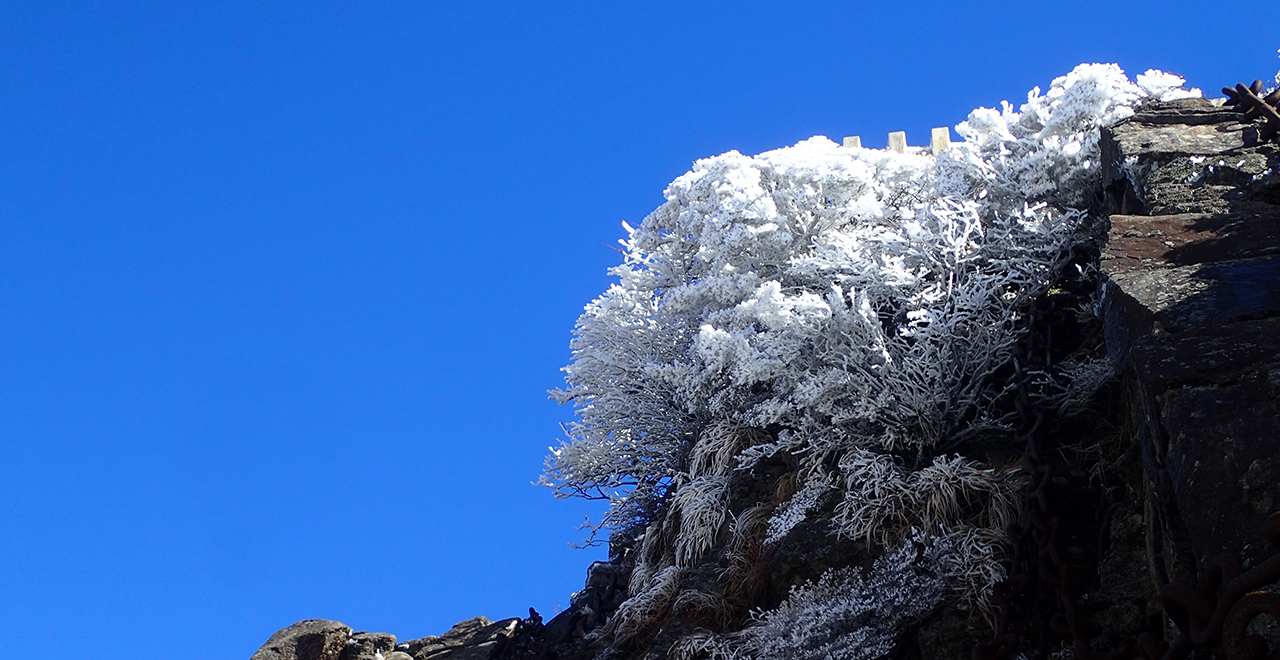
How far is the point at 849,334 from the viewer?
23.9ft

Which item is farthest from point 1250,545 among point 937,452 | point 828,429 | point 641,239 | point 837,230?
point 641,239

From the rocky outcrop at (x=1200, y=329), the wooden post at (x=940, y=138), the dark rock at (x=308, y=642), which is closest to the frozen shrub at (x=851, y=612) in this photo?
the rocky outcrop at (x=1200, y=329)

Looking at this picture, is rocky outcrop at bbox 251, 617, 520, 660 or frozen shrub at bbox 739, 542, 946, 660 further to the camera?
rocky outcrop at bbox 251, 617, 520, 660

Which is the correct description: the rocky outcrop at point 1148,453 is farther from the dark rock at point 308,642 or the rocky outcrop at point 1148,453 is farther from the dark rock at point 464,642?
the dark rock at point 308,642

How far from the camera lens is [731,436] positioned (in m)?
8.39

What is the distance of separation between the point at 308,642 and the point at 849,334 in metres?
5.81

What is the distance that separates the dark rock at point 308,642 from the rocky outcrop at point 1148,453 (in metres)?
2.36

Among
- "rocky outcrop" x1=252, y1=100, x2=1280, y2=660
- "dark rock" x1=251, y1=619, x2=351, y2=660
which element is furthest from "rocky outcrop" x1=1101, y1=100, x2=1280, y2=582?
"dark rock" x1=251, y1=619, x2=351, y2=660

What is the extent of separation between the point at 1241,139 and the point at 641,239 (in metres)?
6.51

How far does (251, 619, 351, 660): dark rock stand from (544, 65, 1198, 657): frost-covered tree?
8.41 ft

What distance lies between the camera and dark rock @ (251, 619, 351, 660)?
9523mm

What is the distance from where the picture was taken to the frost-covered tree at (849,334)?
672 centimetres

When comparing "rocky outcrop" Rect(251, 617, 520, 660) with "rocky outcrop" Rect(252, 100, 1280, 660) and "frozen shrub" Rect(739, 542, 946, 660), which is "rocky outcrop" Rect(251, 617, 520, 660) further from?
"frozen shrub" Rect(739, 542, 946, 660)

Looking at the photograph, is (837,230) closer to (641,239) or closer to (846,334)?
(641,239)
